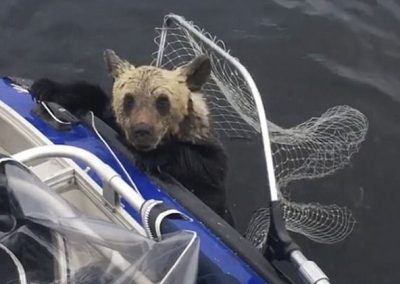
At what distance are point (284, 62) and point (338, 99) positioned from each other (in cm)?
67

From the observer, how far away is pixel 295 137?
5.40 meters

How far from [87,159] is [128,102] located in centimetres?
87

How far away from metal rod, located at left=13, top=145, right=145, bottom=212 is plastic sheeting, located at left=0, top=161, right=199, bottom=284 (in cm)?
33

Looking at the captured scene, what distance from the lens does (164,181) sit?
443cm

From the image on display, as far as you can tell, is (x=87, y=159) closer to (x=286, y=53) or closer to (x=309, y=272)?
(x=309, y=272)

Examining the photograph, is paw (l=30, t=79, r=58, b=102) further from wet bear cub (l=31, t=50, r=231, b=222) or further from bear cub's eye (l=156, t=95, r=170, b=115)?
bear cub's eye (l=156, t=95, r=170, b=115)

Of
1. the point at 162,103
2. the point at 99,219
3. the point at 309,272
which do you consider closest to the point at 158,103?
the point at 162,103

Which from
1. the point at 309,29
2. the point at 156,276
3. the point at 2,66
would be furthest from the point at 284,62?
the point at 156,276

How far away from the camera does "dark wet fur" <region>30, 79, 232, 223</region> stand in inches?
179

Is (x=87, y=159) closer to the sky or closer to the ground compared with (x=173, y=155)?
closer to the sky

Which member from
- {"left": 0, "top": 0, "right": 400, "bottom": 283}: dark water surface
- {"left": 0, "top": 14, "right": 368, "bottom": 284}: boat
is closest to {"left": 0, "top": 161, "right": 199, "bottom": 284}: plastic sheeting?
{"left": 0, "top": 14, "right": 368, "bottom": 284}: boat

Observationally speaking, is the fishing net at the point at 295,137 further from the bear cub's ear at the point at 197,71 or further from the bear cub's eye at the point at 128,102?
the bear cub's eye at the point at 128,102

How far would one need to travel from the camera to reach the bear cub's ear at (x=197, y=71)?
4.59m

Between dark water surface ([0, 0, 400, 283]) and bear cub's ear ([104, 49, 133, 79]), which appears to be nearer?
bear cub's ear ([104, 49, 133, 79])
